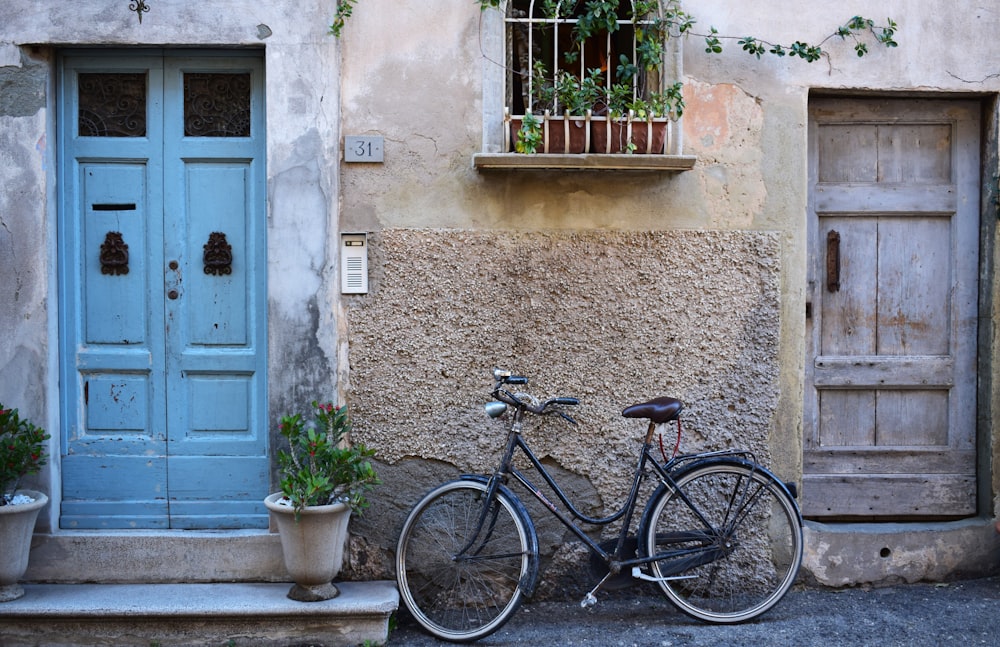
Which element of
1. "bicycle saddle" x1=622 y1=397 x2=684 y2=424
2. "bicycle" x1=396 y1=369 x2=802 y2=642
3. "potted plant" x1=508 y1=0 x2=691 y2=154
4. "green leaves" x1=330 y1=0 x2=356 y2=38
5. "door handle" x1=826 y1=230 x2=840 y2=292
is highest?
"green leaves" x1=330 y1=0 x2=356 y2=38

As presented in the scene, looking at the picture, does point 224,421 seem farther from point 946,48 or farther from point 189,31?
point 946,48

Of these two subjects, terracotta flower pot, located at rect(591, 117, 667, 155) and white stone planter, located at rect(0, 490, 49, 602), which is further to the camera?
terracotta flower pot, located at rect(591, 117, 667, 155)

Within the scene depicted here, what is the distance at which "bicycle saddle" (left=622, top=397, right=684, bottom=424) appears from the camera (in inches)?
156

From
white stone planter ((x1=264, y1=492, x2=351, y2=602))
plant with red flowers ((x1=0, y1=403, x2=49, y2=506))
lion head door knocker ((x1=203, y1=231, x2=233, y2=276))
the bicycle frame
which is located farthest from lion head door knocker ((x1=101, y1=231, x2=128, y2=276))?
the bicycle frame

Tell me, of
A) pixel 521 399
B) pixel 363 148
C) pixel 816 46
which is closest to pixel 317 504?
pixel 521 399

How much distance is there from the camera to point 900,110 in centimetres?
458

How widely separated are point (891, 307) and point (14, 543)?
4.15 meters

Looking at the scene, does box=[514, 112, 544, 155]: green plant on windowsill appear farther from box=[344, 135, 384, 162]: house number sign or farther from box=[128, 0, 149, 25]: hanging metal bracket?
box=[128, 0, 149, 25]: hanging metal bracket

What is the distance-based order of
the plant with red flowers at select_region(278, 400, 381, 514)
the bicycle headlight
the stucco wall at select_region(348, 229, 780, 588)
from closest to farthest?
the plant with red flowers at select_region(278, 400, 381, 514) < the bicycle headlight < the stucco wall at select_region(348, 229, 780, 588)

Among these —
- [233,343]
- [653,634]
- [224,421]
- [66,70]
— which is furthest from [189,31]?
[653,634]

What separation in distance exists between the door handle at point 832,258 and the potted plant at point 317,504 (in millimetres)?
2389

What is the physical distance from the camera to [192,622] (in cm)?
388

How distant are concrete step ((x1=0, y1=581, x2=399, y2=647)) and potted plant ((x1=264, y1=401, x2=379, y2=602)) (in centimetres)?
11

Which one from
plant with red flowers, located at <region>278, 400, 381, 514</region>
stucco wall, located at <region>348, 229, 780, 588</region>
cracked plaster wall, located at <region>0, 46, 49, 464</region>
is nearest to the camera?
plant with red flowers, located at <region>278, 400, 381, 514</region>
